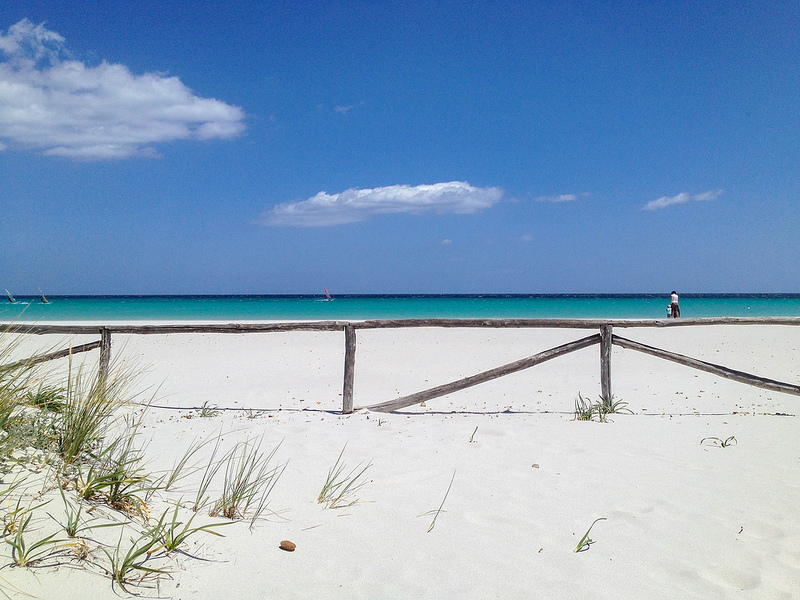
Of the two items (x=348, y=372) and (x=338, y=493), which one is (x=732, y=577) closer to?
(x=338, y=493)

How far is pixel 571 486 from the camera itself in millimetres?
3957

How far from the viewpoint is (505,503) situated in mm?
3605

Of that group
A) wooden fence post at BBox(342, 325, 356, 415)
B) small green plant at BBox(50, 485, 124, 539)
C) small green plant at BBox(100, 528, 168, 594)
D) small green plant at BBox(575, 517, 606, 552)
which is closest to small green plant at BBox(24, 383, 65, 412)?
small green plant at BBox(50, 485, 124, 539)

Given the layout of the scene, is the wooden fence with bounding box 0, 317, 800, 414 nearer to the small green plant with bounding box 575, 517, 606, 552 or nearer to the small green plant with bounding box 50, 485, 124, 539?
the small green plant with bounding box 575, 517, 606, 552

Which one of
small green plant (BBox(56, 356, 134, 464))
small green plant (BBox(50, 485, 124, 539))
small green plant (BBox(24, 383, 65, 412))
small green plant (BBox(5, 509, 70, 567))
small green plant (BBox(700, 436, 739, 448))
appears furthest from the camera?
small green plant (BBox(700, 436, 739, 448))

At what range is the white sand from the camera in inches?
102

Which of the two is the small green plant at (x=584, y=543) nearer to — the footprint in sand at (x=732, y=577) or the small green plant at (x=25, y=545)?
the footprint in sand at (x=732, y=577)

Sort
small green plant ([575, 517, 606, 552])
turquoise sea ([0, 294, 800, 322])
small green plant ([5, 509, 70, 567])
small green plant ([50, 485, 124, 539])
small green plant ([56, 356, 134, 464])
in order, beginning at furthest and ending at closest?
turquoise sea ([0, 294, 800, 322]) < small green plant ([56, 356, 134, 464]) < small green plant ([575, 517, 606, 552]) < small green plant ([50, 485, 124, 539]) < small green plant ([5, 509, 70, 567])

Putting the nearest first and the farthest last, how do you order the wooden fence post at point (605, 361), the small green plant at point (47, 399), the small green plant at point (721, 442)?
the small green plant at point (47, 399) → the small green plant at point (721, 442) → the wooden fence post at point (605, 361)

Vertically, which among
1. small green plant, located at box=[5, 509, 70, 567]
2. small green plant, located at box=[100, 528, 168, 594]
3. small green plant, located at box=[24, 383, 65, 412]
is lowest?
small green plant, located at box=[100, 528, 168, 594]

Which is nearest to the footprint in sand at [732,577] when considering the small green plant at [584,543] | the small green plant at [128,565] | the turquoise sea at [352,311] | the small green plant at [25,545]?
the small green plant at [584,543]

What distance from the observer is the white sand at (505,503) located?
258 centimetres

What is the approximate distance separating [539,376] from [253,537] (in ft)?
28.1

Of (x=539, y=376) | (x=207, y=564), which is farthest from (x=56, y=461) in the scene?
(x=539, y=376)
